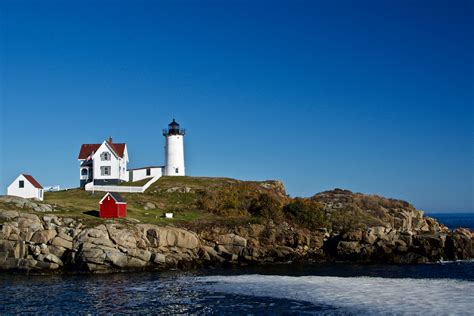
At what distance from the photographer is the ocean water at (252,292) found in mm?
28922

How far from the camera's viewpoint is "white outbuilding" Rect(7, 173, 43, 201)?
199 feet

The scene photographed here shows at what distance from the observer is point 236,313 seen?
28.1m

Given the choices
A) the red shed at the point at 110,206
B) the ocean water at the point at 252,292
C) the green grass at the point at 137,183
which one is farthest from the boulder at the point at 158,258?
the green grass at the point at 137,183

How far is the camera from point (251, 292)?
111 feet

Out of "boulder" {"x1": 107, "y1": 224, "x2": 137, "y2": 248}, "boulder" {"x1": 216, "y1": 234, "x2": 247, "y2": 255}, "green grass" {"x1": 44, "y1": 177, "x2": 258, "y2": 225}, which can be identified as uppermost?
"green grass" {"x1": 44, "y1": 177, "x2": 258, "y2": 225}

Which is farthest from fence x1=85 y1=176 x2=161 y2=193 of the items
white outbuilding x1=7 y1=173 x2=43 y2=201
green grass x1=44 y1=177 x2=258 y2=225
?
white outbuilding x1=7 y1=173 x2=43 y2=201

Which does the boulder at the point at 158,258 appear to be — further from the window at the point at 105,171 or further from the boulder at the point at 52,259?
the window at the point at 105,171

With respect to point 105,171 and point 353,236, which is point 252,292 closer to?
point 353,236

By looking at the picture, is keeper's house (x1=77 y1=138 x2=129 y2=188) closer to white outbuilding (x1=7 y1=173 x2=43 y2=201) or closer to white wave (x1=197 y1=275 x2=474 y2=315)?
white outbuilding (x1=7 y1=173 x2=43 y2=201)

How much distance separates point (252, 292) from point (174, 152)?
1960 inches

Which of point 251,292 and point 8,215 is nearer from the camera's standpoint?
point 251,292

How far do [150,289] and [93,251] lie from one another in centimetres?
1054

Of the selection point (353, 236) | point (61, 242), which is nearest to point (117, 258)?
point (61, 242)

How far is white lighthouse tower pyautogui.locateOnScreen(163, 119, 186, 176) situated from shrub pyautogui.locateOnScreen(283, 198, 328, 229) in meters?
24.7
